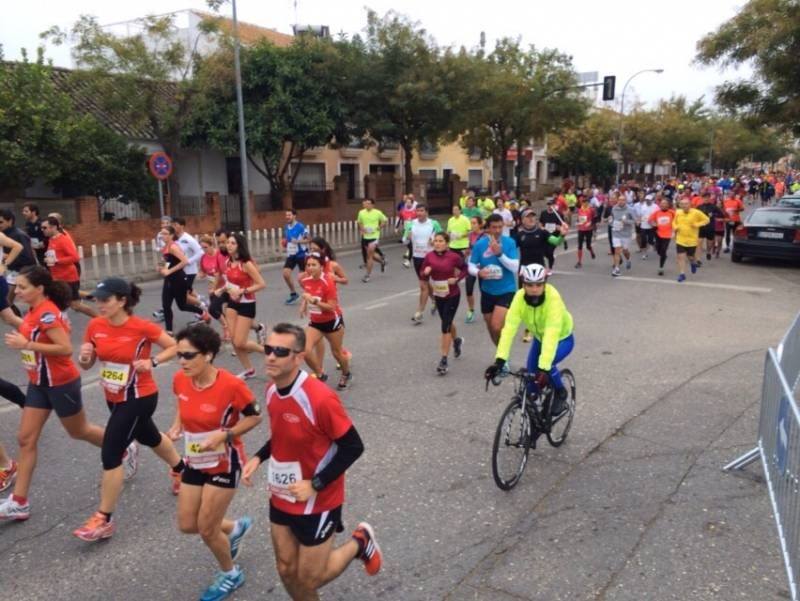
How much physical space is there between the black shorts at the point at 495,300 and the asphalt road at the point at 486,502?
0.70 meters

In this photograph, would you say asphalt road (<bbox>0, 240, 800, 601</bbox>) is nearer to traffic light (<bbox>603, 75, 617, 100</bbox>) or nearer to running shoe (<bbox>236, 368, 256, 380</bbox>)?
running shoe (<bbox>236, 368, 256, 380</bbox>)

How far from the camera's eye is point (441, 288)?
806 cm

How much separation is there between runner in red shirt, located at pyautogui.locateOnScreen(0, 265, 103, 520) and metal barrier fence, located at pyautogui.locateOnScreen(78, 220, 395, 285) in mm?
8341

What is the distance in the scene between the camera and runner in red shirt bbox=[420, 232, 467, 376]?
7.85 metres

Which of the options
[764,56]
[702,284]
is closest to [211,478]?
[702,284]

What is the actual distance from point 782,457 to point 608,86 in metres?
26.6

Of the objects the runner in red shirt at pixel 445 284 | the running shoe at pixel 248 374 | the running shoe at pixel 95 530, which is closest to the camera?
the running shoe at pixel 95 530

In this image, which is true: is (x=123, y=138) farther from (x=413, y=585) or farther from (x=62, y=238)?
(x=413, y=585)

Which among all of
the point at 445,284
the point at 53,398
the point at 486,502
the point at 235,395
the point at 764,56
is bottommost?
the point at 486,502

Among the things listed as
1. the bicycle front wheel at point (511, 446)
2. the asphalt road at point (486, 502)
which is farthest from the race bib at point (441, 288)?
the bicycle front wheel at point (511, 446)

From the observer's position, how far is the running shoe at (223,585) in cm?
362

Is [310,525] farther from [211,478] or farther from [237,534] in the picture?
[237,534]

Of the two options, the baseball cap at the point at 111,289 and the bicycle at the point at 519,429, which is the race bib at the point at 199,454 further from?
the bicycle at the point at 519,429

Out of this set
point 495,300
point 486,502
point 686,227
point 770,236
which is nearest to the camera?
point 486,502
